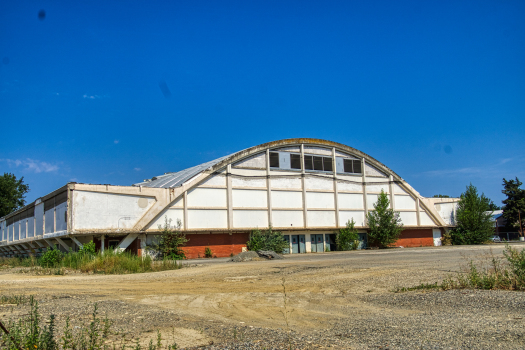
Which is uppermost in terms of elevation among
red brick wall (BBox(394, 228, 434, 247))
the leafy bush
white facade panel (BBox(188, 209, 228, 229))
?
white facade panel (BBox(188, 209, 228, 229))

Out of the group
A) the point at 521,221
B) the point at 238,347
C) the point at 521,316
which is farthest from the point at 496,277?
the point at 521,221

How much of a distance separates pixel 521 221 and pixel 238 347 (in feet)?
247

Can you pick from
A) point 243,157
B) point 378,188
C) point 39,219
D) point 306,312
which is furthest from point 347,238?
point 306,312

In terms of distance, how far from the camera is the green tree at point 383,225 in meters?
39.7

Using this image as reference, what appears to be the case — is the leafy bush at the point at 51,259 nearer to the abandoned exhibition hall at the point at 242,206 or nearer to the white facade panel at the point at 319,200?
the abandoned exhibition hall at the point at 242,206

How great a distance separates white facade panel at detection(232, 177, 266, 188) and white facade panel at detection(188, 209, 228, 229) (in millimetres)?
2555

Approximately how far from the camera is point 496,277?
9406 mm

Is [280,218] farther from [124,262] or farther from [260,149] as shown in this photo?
[124,262]

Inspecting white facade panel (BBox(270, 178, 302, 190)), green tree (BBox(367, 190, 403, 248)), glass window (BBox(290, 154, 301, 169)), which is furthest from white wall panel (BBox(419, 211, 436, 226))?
glass window (BBox(290, 154, 301, 169))

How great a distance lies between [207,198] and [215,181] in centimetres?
154

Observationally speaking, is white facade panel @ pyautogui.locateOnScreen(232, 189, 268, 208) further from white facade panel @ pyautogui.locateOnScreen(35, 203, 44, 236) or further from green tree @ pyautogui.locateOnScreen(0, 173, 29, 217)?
green tree @ pyautogui.locateOnScreen(0, 173, 29, 217)

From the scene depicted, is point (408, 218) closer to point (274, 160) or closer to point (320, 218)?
point (320, 218)

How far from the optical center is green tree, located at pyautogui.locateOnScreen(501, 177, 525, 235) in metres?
67.6

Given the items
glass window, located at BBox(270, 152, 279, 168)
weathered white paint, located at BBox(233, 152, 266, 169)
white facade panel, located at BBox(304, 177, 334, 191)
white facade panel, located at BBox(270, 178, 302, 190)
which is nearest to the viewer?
weathered white paint, located at BBox(233, 152, 266, 169)
